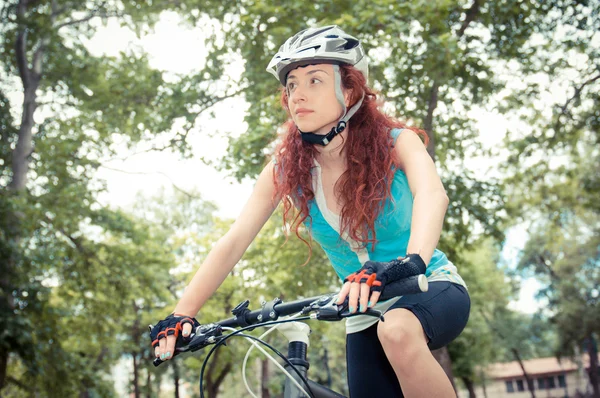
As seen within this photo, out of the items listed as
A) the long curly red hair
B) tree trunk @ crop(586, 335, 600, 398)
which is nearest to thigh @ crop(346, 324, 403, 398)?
the long curly red hair

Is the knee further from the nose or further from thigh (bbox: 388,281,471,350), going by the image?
the nose

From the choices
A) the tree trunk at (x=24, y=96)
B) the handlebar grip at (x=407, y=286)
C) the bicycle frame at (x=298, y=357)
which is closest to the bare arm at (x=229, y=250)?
the bicycle frame at (x=298, y=357)

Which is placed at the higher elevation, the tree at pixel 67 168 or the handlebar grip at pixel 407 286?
the tree at pixel 67 168

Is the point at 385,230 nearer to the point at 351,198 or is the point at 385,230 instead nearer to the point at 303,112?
the point at 351,198

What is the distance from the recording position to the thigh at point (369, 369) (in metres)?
2.04

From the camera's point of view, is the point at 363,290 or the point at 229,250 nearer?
the point at 363,290

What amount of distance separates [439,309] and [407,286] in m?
0.34

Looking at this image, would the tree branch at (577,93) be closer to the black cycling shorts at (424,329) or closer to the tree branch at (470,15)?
the tree branch at (470,15)

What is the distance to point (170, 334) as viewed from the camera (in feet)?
6.27

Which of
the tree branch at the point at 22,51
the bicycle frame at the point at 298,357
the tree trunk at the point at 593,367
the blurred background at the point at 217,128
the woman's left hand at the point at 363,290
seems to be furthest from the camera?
the tree trunk at the point at 593,367

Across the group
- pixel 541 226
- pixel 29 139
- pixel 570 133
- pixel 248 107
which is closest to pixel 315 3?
pixel 248 107

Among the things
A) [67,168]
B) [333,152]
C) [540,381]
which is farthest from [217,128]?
[540,381]

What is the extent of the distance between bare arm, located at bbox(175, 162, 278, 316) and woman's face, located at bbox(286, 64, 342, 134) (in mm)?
293

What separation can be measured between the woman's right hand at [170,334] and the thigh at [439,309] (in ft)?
2.31
